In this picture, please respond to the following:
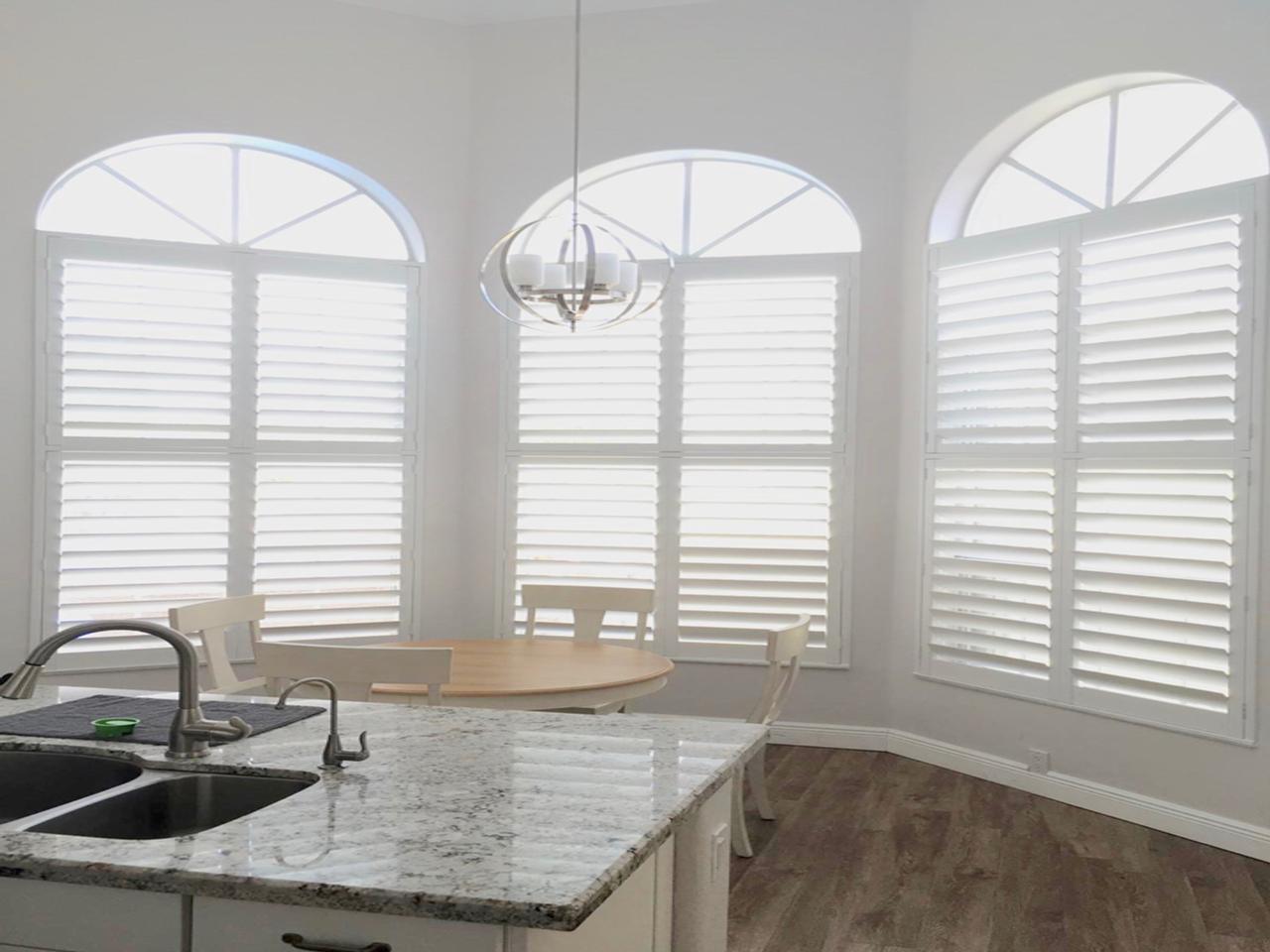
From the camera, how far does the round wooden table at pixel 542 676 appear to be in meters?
3.59

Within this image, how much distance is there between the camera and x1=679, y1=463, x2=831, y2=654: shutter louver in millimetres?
5609

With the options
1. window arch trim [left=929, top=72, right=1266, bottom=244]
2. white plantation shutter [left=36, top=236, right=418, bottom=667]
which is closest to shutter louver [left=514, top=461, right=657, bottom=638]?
Result: white plantation shutter [left=36, top=236, right=418, bottom=667]

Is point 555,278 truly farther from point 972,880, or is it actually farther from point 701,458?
point 972,880

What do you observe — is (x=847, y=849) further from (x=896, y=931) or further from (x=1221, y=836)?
(x=1221, y=836)

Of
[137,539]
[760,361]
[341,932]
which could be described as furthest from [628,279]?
[341,932]

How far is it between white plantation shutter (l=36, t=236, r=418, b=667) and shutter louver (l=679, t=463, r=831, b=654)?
1.37m

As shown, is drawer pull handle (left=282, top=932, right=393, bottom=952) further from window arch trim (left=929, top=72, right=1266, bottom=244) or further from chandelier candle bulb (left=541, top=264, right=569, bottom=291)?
window arch trim (left=929, top=72, right=1266, bottom=244)

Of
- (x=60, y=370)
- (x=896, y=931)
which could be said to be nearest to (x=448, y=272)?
(x=60, y=370)

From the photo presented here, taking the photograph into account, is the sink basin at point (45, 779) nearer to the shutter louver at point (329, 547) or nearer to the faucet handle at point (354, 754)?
the faucet handle at point (354, 754)

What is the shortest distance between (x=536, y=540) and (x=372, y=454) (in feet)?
2.89

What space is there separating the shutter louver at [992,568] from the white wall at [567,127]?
164mm

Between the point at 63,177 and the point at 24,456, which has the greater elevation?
the point at 63,177

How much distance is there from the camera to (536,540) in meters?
5.90

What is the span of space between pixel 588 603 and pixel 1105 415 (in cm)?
214
